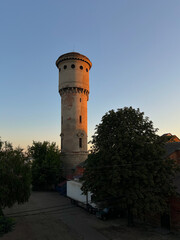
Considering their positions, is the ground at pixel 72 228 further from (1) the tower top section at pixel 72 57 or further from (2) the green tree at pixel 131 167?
(1) the tower top section at pixel 72 57

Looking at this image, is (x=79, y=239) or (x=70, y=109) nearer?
(x=79, y=239)

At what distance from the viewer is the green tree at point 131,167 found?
51.6 ft

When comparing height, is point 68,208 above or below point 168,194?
below

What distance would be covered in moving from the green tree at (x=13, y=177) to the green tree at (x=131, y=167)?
631 centimetres

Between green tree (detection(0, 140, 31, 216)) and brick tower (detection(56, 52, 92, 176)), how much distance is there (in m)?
18.0

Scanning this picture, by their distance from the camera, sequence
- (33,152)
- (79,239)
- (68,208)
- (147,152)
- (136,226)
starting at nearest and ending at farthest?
(79,239) → (147,152) → (136,226) → (68,208) → (33,152)

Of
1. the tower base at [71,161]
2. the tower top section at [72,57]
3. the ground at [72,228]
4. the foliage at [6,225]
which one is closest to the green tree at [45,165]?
the tower base at [71,161]

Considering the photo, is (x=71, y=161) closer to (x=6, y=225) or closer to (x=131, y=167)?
(x=6, y=225)

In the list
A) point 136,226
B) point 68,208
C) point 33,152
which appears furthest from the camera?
point 33,152

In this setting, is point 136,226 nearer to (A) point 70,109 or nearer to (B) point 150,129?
(B) point 150,129

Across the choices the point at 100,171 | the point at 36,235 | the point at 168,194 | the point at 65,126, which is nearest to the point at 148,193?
the point at 168,194

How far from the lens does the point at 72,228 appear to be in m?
17.7

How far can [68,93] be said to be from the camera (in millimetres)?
39156

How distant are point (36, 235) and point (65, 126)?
79.6 feet
